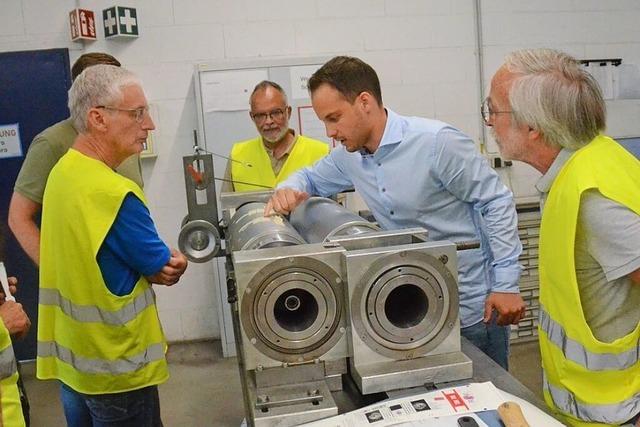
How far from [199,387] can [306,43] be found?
2.03 m

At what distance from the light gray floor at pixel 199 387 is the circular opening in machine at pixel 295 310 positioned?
6.04 ft

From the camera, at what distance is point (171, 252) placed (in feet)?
5.65

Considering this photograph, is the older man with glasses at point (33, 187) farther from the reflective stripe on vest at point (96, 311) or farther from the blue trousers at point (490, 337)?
the blue trousers at point (490, 337)

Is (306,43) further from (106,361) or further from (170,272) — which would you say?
(106,361)

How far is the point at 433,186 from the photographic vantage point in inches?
67.1

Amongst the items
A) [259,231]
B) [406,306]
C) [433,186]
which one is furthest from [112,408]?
[433,186]

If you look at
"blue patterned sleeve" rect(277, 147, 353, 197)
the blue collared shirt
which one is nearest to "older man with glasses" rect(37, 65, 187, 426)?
"blue patterned sleeve" rect(277, 147, 353, 197)

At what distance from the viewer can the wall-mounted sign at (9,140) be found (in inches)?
137

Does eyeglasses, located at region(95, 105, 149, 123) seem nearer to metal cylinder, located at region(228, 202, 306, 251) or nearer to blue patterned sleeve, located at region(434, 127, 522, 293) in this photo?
metal cylinder, located at region(228, 202, 306, 251)

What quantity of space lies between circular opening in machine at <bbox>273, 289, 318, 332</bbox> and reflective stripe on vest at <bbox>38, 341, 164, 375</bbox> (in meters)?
0.63

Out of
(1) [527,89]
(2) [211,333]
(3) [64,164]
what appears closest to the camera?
(1) [527,89]

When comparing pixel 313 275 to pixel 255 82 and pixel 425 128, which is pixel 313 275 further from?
pixel 255 82

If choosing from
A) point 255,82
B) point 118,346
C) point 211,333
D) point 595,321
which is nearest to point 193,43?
point 255,82

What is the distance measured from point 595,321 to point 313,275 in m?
0.55
